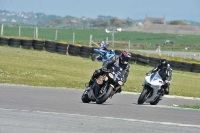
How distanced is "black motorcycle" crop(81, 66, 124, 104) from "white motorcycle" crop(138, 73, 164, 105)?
167 centimetres

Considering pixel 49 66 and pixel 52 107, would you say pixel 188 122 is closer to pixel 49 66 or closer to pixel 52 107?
pixel 52 107

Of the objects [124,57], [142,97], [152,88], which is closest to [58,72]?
[152,88]

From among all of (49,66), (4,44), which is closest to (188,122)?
(49,66)

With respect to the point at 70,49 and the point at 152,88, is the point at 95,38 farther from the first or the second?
the point at 152,88

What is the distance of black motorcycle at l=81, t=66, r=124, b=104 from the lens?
587 inches

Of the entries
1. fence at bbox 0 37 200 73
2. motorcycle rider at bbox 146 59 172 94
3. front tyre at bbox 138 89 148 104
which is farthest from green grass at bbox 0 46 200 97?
front tyre at bbox 138 89 148 104

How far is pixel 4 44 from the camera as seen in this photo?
41125mm

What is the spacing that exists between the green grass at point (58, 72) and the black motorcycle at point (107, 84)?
6.76 metres

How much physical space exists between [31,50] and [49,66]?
30.4 ft

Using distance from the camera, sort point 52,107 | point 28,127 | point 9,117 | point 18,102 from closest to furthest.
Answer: point 28,127, point 9,117, point 52,107, point 18,102

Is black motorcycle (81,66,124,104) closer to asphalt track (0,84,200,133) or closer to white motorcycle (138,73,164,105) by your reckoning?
asphalt track (0,84,200,133)

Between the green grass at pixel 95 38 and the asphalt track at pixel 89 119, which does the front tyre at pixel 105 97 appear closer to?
the asphalt track at pixel 89 119

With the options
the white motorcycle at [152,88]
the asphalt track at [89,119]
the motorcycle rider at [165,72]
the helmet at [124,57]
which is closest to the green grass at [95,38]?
the motorcycle rider at [165,72]

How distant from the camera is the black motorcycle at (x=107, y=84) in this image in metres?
14.9
